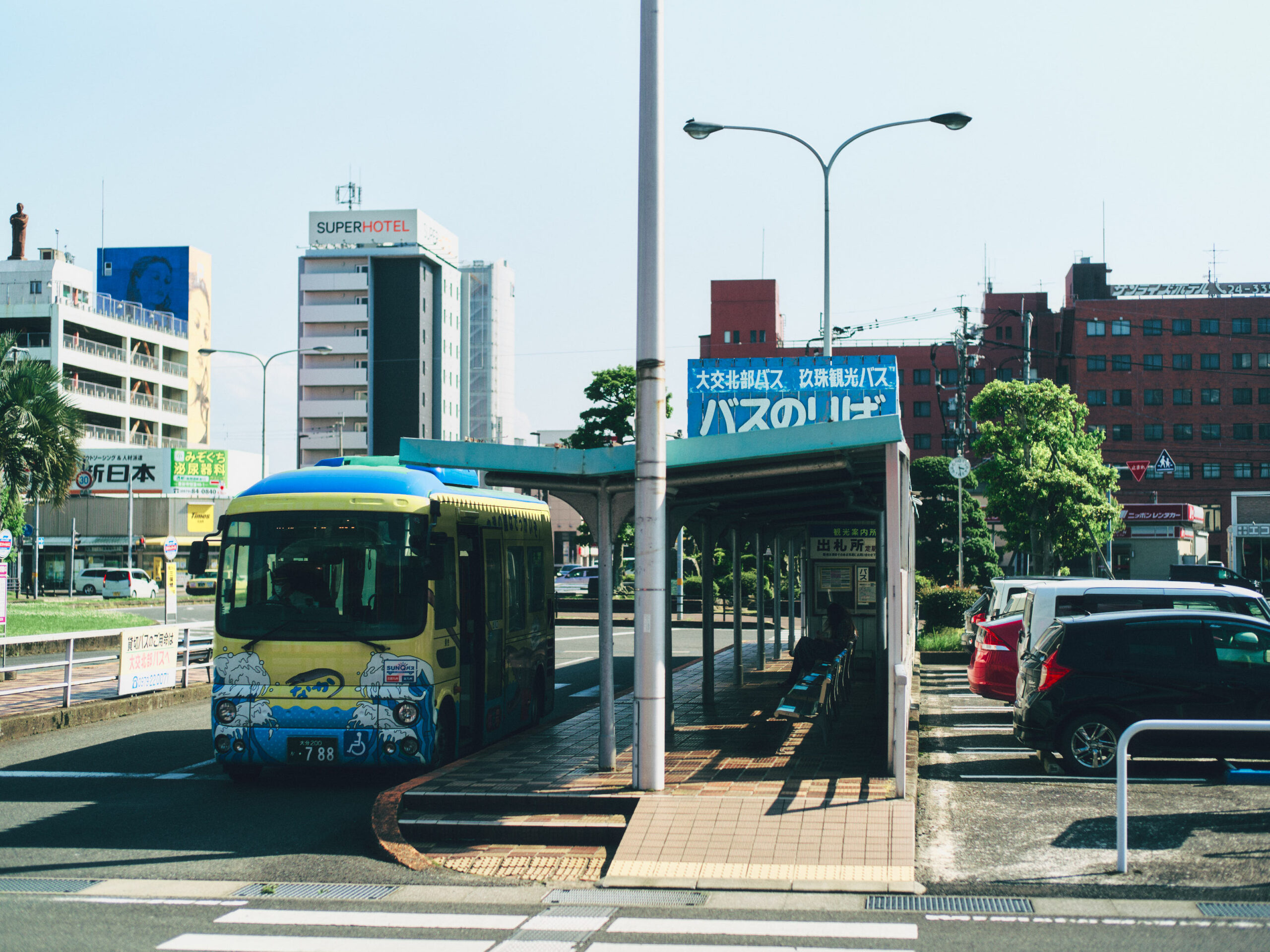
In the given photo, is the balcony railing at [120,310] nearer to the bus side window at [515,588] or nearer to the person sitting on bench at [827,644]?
the bus side window at [515,588]

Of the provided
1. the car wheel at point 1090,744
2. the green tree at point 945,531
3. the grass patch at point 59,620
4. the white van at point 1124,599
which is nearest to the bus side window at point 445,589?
the car wheel at point 1090,744

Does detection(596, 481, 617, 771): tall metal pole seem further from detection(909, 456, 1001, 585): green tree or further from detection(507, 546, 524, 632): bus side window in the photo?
detection(909, 456, 1001, 585): green tree

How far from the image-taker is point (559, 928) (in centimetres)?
699

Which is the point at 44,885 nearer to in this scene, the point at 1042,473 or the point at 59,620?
the point at 59,620

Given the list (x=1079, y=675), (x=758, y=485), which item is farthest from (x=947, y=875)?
(x=758, y=485)

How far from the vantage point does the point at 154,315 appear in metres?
85.8

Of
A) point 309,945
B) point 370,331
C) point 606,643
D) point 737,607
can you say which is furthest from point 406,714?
point 370,331

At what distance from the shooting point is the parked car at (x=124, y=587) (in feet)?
186

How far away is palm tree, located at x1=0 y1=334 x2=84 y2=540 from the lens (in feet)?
107

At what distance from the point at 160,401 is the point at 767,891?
85.1 m

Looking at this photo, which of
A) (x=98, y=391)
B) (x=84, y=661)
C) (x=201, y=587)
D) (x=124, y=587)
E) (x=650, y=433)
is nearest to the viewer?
(x=650, y=433)

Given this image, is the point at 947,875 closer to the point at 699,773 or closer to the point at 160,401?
the point at 699,773

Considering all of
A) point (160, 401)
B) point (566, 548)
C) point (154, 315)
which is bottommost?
point (566, 548)

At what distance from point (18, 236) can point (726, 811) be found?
83.9 metres
